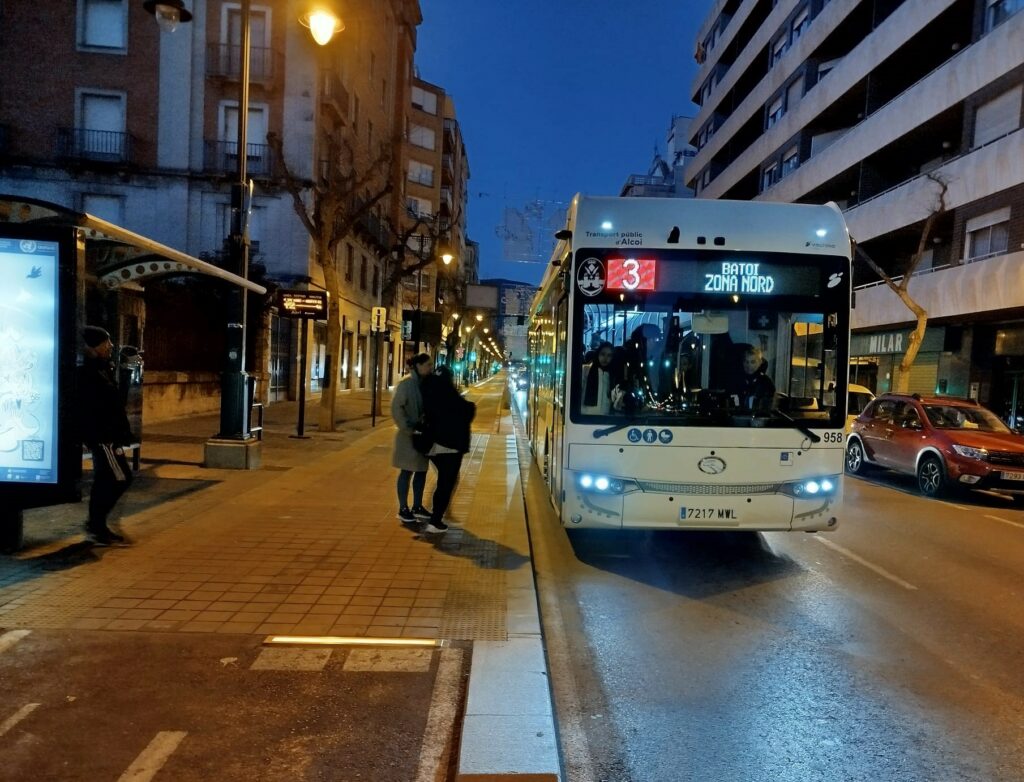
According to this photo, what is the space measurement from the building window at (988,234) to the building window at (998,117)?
2.23 metres

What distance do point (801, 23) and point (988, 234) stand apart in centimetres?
1860

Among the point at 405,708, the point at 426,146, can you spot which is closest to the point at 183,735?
the point at 405,708

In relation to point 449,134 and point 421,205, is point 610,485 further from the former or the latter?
point 449,134

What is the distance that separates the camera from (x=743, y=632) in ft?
17.9

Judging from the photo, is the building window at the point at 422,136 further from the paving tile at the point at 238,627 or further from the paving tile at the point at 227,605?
the paving tile at the point at 238,627

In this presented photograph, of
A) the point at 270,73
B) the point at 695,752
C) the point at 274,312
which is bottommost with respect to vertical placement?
the point at 695,752

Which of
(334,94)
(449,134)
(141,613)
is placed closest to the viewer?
(141,613)

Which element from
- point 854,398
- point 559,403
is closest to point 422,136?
point 854,398

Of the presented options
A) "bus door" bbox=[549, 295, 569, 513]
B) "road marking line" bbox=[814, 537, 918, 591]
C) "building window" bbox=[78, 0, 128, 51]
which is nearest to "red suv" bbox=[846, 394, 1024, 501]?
"road marking line" bbox=[814, 537, 918, 591]

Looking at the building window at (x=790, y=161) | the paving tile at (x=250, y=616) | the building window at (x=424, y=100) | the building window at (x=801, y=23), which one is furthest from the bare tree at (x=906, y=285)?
the building window at (x=424, y=100)

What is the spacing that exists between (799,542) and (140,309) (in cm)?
1055

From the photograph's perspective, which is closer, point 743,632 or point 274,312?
point 743,632

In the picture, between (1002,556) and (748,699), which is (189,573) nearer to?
(748,699)

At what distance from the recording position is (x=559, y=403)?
7.68 metres
